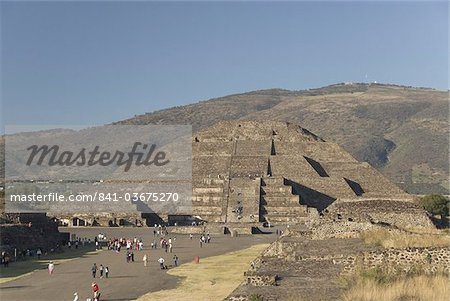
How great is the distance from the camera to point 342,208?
3872 centimetres

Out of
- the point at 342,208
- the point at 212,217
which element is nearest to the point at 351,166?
the point at 212,217

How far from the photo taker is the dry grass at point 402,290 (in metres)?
13.3

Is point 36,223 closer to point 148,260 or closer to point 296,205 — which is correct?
point 148,260

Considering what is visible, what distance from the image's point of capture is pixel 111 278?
28938mm

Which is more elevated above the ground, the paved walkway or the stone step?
the stone step

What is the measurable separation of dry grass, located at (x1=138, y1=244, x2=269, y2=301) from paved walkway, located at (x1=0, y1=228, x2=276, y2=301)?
0.80 metres

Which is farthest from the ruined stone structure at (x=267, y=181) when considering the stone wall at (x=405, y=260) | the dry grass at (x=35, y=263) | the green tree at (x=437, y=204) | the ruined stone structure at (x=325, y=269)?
the stone wall at (x=405, y=260)

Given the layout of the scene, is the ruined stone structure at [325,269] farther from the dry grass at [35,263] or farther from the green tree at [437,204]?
the green tree at [437,204]

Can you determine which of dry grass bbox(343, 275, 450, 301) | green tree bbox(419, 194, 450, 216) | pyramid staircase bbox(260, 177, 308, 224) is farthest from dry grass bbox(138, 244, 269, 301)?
green tree bbox(419, 194, 450, 216)

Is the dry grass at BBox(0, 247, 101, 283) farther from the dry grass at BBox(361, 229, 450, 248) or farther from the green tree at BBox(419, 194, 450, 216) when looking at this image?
the green tree at BBox(419, 194, 450, 216)

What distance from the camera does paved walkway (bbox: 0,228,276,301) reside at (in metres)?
24.6

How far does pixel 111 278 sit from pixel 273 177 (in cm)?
3621

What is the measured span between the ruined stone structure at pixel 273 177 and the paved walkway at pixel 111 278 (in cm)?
1006

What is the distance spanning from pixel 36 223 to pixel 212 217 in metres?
20.2
